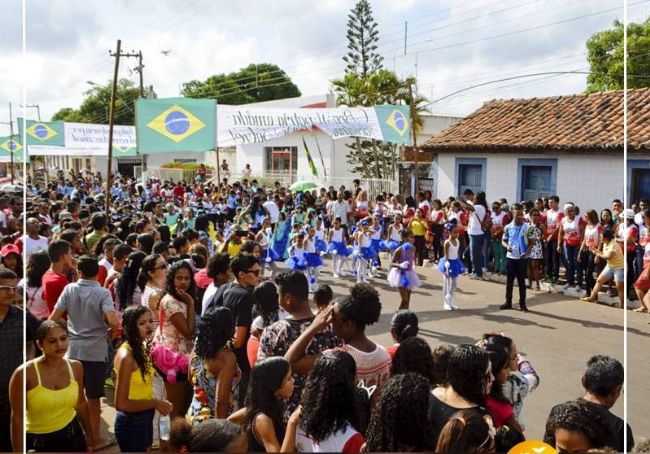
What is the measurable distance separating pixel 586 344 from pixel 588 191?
22.4 feet

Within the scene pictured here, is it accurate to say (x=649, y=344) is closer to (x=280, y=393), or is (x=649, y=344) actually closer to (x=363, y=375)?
(x=363, y=375)

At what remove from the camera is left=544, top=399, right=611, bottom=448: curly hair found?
2.87m

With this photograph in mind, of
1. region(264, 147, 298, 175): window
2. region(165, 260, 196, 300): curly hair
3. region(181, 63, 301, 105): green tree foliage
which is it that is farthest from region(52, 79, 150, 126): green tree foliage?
region(165, 260, 196, 300): curly hair

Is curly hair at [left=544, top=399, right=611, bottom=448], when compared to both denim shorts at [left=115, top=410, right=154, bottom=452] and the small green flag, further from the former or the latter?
the small green flag

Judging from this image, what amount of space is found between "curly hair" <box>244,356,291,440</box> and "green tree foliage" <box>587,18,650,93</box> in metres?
27.8

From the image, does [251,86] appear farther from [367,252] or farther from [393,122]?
[367,252]

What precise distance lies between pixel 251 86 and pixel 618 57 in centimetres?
3546

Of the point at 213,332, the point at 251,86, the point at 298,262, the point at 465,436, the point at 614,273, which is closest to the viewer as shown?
the point at 465,436

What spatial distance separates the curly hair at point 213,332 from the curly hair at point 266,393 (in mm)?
828

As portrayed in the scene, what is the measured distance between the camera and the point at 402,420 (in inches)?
109

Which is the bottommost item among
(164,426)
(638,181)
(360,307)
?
(164,426)

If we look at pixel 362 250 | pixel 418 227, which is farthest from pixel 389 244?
pixel 362 250

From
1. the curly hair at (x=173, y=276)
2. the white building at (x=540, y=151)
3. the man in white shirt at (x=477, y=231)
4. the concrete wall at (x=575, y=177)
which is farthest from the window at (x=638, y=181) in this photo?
the curly hair at (x=173, y=276)

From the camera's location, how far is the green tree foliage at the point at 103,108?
181 ft
